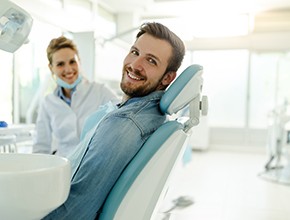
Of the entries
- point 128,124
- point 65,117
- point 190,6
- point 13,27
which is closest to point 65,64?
point 65,117

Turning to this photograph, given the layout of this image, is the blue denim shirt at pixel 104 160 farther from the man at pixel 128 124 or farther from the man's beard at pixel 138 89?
the man's beard at pixel 138 89

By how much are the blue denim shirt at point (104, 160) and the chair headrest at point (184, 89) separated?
0.09m

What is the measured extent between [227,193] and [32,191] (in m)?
2.84

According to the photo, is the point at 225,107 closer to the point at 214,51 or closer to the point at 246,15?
the point at 214,51

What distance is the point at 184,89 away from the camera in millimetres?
931

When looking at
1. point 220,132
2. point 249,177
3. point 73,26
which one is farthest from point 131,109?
point 220,132

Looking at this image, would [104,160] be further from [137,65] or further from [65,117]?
[65,117]

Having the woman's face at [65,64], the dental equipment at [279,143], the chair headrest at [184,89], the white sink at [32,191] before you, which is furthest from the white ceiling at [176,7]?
the white sink at [32,191]

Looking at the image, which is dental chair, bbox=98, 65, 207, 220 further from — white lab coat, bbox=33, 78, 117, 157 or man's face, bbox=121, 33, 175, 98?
white lab coat, bbox=33, 78, 117, 157

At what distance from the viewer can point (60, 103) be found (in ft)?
5.99

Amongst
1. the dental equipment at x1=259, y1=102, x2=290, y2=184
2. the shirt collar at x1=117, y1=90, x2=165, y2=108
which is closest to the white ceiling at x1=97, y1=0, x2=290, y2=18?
the dental equipment at x1=259, y1=102, x2=290, y2=184

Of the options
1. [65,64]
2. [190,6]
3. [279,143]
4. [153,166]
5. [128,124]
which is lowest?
[279,143]

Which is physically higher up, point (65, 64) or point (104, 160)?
point (65, 64)

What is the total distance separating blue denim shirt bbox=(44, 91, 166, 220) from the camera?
845mm
